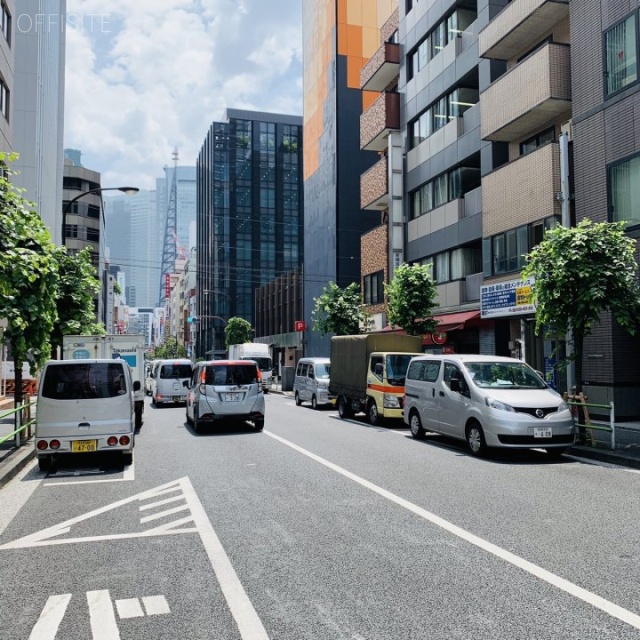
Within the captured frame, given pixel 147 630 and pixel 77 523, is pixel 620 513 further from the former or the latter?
pixel 77 523

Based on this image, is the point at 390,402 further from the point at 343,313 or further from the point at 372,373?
the point at 343,313

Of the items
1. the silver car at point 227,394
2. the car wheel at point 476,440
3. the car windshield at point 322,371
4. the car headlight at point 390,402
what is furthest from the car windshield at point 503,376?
the car windshield at point 322,371

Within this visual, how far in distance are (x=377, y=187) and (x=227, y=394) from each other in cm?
2078

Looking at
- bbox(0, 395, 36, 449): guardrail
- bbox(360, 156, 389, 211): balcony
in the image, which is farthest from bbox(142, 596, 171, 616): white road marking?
bbox(360, 156, 389, 211): balcony

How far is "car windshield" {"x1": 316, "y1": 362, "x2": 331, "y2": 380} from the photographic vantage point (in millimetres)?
25297

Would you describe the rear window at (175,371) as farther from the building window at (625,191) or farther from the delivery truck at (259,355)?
the building window at (625,191)

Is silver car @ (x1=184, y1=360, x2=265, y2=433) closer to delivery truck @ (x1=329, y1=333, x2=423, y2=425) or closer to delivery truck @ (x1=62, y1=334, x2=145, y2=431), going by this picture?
delivery truck @ (x1=62, y1=334, x2=145, y2=431)

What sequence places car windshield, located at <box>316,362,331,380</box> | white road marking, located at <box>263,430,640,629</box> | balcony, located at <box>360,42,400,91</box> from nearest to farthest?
white road marking, located at <box>263,430,640,629</box>, car windshield, located at <box>316,362,331,380</box>, balcony, located at <box>360,42,400,91</box>

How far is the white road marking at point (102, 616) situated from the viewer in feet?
13.2

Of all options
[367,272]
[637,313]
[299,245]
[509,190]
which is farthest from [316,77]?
[299,245]

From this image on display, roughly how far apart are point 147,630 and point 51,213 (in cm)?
5111

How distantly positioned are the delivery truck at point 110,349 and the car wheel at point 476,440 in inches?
390

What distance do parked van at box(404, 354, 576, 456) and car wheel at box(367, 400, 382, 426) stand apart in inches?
126

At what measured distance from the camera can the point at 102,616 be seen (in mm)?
4312
